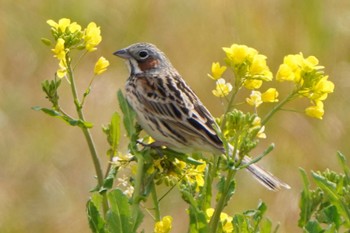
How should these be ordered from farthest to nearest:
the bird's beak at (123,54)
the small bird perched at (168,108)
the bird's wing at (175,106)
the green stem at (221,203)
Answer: the bird's beak at (123,54)
the bird's wing at (175,106)
the small bird perched at (168,108)
the green stem at (221,203)

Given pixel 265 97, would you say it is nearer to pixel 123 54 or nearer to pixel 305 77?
pixel 305 77

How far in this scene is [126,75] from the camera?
23.9 ft

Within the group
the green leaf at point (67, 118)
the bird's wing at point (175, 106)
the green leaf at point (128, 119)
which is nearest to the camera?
the green leaf at point (67, 118)

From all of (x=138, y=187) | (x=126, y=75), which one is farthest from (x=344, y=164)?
(x=126, y=75)

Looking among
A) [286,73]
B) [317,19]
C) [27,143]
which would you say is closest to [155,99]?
[286,73]

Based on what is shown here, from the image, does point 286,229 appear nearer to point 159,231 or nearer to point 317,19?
point 317,19

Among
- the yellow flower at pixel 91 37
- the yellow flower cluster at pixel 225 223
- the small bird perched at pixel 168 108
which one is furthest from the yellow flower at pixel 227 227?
the yellow flower at pixel 91 37

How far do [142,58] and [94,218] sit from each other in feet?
5.74

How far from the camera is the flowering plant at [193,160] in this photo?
2627 mm

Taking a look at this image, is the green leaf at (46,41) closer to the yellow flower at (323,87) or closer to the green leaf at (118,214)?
the green leaf at (118,214)

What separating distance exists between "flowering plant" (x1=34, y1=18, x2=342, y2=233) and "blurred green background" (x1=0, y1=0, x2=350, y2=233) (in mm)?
3429

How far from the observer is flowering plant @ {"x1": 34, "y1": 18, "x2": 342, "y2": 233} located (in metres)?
2.63

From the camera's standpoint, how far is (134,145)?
281cm

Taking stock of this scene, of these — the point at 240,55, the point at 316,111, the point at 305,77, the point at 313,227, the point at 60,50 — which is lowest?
the point at 313,227
